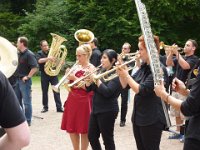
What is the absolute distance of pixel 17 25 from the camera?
96.6 ft

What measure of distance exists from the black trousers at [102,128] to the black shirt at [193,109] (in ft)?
6.89

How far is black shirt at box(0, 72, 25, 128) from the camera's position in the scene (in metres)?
2.11

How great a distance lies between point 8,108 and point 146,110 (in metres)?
2.75

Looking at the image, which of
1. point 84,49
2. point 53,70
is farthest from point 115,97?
point 53,70

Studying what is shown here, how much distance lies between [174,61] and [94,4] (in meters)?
18.8

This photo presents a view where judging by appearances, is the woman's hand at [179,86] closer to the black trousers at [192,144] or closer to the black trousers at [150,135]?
the black trousers at [192,144]

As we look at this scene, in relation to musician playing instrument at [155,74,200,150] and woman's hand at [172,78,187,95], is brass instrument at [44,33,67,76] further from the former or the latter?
musician playing instrument at [155,74,200,150]

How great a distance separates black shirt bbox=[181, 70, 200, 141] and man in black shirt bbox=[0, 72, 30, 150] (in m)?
1.60

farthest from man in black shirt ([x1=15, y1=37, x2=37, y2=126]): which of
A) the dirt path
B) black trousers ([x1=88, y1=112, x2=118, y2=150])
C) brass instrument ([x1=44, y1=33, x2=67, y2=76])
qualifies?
black trousers ([x1=88, y1=112, x2=118, y2=150])

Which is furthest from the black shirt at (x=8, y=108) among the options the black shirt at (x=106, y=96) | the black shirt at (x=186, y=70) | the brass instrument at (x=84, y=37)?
the brass instrument at (x=84, y=37)

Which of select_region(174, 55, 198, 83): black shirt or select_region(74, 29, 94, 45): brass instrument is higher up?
select_region(74, 29, 94, 45): brass instrument

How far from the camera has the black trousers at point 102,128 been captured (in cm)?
557

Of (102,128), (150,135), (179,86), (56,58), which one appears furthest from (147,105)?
(56,58)

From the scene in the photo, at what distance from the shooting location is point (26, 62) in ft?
30.0
